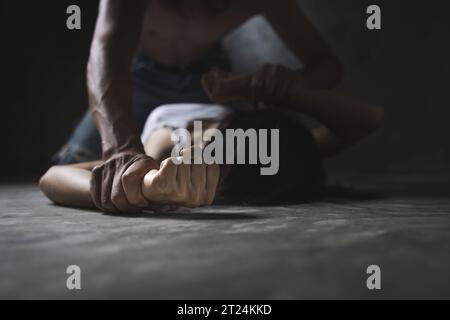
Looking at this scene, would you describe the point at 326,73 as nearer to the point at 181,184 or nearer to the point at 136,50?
the point at 136,50

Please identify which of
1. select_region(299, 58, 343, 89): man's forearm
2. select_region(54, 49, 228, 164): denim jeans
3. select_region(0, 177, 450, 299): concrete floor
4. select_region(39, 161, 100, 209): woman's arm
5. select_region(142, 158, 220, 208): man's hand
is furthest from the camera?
select_region(54, 49, 228, 164): denim jeans

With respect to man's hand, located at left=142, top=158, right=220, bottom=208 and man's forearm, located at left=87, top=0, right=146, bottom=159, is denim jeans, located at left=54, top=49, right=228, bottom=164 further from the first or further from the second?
man's hand, located at left=142, top=158, right=220, bottom=208

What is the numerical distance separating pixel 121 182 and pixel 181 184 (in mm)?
129

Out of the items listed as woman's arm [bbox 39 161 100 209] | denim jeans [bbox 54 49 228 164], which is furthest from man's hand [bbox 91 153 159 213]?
denim jeans [bbox 54 49 228 164]

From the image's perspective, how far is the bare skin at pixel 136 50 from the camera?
3.25ft

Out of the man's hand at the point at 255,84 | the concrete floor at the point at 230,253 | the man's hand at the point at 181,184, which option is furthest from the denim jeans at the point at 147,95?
the man's hand at the point at 181,184

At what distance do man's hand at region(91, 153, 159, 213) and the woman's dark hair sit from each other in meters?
0.32

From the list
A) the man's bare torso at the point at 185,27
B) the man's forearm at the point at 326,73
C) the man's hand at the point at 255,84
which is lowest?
the man's hand at the point at 255,84

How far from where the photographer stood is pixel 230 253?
70 cm

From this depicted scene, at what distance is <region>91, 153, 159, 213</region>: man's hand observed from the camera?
0.94m

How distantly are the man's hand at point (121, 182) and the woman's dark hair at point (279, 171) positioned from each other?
1.06 feet

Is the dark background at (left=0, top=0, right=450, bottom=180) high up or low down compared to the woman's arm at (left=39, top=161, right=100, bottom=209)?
up

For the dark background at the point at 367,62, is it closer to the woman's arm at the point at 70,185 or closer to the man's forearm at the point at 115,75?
the man's forearm at the point at 115,75

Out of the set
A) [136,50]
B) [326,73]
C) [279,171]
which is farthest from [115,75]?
[326,73]
